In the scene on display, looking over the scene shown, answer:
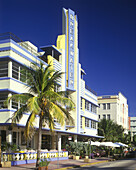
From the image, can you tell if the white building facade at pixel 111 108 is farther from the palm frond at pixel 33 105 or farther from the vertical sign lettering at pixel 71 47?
the palm frond at pixel 33 105

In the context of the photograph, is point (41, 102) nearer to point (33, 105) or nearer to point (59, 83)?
point (33, 105)

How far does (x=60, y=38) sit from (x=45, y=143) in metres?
14.5

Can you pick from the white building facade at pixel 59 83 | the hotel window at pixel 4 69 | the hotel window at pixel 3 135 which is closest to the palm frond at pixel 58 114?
the white building facade at pixel 59 83

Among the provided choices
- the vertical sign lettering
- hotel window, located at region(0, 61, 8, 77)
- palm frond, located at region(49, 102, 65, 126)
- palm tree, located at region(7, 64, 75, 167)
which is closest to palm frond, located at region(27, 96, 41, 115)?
palm tree, located at region(7, 64, 75, 167)

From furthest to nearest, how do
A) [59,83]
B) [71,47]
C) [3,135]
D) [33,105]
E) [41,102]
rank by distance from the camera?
[71,47], [59,83], [3,135], [41,102], [33,105]

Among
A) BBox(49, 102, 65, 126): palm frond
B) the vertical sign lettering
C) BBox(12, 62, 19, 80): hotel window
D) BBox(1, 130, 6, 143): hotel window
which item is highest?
the vertical sign lettering

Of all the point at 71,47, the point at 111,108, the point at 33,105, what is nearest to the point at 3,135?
the point at 33,105

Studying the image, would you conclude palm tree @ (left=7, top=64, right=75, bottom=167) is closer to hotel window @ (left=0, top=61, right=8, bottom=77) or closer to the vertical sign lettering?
hotel window @ (left=0, top=61, right=8, bottom=77)

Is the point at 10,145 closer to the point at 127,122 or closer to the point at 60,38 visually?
the point at 60,38

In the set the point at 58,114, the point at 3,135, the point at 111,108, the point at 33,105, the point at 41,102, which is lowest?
the point at 3,135

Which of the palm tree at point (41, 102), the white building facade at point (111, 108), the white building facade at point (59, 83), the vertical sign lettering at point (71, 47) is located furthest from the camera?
the white building facade at point (111, 108)

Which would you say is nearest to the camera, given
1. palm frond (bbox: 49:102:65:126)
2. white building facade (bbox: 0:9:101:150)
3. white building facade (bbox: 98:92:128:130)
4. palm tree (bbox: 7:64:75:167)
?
palm frond (bbox: 49:102:65:126)

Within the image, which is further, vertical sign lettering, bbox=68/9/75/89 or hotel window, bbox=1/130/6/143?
vertical sign lettering, bbox=68/9/75/89

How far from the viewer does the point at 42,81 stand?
23.0 meters
